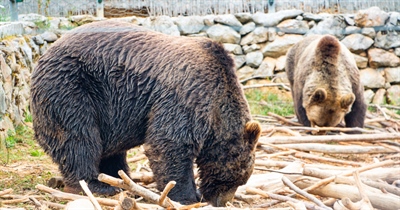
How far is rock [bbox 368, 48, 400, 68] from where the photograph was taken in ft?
44.6

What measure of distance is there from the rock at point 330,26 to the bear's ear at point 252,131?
831 centimetres

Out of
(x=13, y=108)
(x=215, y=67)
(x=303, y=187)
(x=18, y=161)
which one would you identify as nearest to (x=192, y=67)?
(x=215, y=67)

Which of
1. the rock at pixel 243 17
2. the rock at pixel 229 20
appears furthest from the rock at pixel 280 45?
the rock at pixel 229 20

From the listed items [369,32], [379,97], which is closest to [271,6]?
[369,32]

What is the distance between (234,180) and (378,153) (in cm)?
338

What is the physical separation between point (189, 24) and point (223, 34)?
→ 1.01 m

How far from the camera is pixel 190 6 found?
12242mm

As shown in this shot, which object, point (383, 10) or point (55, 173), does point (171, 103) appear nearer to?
point (55, 173)

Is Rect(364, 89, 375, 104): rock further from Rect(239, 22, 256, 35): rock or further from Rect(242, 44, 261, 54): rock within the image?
Rect(239, 22, 256, 35): rock

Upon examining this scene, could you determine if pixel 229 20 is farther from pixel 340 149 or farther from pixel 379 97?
pixel 340 149

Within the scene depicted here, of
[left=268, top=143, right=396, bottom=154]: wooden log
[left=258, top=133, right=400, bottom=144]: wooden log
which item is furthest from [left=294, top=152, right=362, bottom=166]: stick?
[left=258, top=133, right=400, bottom=144]: wooden log

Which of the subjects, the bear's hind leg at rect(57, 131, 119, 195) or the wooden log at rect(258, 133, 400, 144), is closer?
the bear's hind leg at rect(57, 131, 119, 195)

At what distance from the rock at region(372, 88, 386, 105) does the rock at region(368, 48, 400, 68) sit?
0.58 m

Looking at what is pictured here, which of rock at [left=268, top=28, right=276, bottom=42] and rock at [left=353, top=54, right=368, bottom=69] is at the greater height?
rock at [left=268, top=28, right=276, bottom=42]
